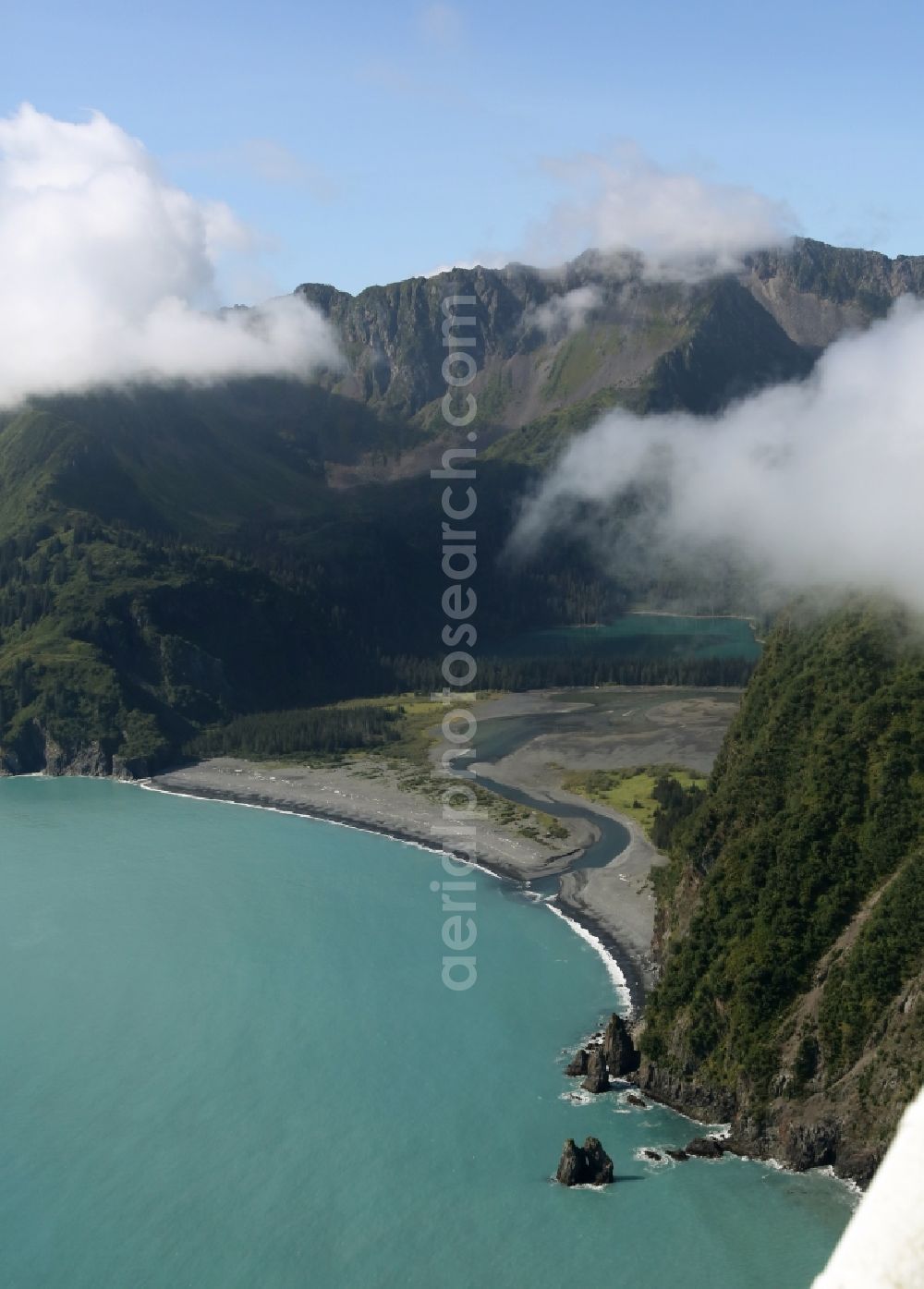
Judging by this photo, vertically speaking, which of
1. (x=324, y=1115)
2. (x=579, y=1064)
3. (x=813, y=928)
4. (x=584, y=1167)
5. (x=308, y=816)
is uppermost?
(x=813, y=928)

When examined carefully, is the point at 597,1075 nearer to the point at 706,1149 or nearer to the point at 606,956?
the point at 706,1149

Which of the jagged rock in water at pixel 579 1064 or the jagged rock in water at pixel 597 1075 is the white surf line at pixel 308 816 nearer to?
the jagged rock in water at pixel 579 1064

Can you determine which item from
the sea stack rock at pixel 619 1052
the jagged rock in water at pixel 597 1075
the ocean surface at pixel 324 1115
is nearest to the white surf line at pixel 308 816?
the ocean surface at pixel 324 1115

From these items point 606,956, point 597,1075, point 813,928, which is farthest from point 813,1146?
point 606,956

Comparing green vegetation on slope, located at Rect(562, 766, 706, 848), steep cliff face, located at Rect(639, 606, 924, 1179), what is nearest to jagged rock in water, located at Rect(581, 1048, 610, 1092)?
steep cliff face, located at Rect(639, 606, 924, 1179)

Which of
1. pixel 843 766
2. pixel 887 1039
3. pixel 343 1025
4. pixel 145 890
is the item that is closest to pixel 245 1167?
pixel 343 1025

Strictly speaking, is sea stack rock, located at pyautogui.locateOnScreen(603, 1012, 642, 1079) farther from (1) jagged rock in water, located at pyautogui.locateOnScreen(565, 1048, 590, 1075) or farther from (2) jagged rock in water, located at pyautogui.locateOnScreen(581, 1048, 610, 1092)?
(1) jagged rock in water, located at pyautogui.locateOnScreen(565, 1048, 590, 1075)

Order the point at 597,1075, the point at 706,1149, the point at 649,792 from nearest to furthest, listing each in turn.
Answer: the point at 706,1149
the point at 597,1075
the point at 649,792
